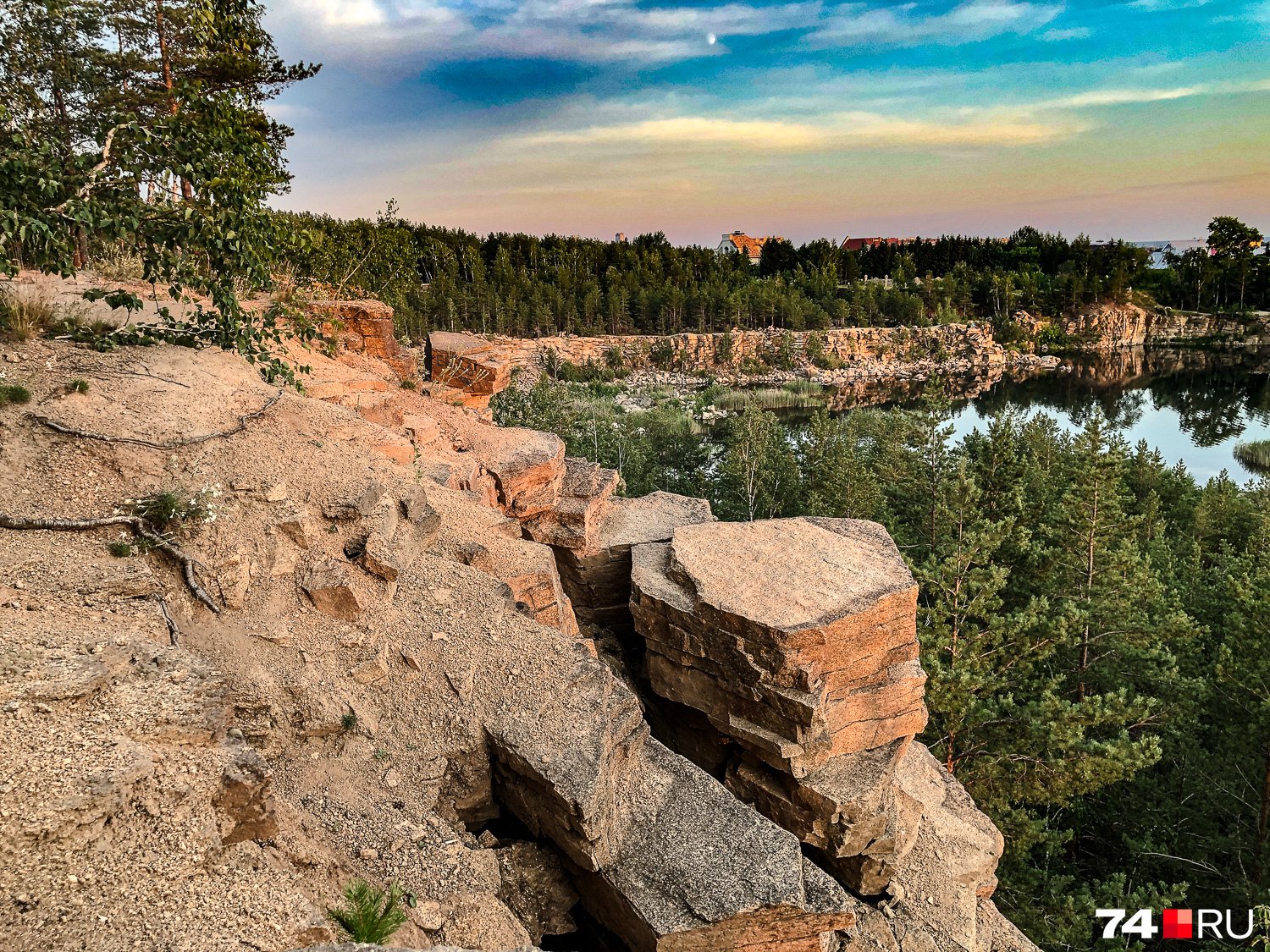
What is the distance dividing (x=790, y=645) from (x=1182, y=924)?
9280 millimetres

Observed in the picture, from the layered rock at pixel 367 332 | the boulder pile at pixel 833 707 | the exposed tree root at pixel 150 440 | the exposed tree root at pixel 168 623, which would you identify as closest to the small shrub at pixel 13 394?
the exposed tree root at pixel 150 440

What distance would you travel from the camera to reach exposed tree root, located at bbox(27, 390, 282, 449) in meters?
6.19

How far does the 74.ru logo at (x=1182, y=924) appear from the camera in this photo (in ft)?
35.7

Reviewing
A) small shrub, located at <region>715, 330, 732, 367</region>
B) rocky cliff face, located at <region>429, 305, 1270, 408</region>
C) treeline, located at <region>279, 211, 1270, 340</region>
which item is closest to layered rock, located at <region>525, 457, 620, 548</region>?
rocky cliff face, located at <region>429, 305, 1270, 408</region>

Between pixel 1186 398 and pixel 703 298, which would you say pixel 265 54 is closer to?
pixel 1186 398

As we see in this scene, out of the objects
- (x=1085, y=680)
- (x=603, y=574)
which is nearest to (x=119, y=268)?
(x=603, y=574)

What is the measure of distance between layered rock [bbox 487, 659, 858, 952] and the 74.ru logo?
277 inches

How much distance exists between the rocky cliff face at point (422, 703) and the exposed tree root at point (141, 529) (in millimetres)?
64

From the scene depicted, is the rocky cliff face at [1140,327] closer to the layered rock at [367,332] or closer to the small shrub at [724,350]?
the small shrub at [724,350]

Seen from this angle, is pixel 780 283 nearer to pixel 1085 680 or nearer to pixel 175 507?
pixel 1085 680

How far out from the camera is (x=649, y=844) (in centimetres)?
641

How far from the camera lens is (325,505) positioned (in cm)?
725

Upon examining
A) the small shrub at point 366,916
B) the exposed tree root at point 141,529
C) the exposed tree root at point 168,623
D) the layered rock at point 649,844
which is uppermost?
the exposed tree root at point 141,529

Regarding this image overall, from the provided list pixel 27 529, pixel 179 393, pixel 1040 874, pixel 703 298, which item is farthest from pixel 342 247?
pixel 703 298
